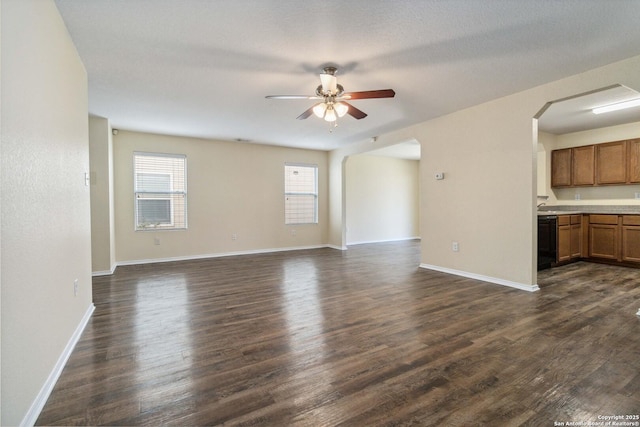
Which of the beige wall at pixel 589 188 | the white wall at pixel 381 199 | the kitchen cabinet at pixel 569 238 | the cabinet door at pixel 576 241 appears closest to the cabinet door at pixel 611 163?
the beige wall at pixel 589 188

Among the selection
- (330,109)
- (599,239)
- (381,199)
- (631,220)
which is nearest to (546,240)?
(599,239)

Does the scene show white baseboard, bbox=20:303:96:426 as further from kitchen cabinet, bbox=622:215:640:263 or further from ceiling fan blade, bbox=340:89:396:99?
kitchen cabinet, bbox=622:215:640:263

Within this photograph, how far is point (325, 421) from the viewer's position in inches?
57.9

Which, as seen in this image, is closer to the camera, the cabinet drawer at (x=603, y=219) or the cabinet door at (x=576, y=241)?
the cabinet drawer at (x=603, y=219)

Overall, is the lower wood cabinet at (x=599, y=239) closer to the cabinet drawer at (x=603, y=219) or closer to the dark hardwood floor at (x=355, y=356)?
the cabinet drawer at (x=603, y=219)

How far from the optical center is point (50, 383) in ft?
5.67

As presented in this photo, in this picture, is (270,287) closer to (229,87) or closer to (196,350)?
(196,350)

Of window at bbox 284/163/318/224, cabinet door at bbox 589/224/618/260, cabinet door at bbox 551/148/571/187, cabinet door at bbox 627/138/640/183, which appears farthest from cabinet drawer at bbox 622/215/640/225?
window at bbox 284/163/318/224

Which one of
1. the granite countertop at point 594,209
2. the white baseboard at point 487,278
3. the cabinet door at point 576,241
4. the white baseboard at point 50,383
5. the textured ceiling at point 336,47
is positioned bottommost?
the white baseboard at point 50,383

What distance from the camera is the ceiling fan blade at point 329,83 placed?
283cm

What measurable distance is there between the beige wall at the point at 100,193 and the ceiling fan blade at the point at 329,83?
148 inches

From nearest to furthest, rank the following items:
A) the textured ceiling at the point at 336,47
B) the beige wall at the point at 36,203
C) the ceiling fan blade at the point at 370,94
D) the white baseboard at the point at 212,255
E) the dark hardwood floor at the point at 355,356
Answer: the beige wall at the point at 36,203 < the dark hardwood floor at the point at 355,356 < the textured ceiling at the point at 336,47 < the ceiling fan blade at the point at 370,94 < the white baseboard at the point at 212,255

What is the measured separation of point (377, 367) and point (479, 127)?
3564 millimetres

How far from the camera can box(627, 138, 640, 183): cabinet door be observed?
486 cm
